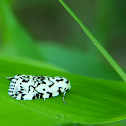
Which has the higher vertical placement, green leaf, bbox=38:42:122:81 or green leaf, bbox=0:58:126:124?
green leaf, bbox=38:42:122:81

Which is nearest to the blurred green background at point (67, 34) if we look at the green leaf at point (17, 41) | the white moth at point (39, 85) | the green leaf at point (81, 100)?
the green leaf at point (17, 41)

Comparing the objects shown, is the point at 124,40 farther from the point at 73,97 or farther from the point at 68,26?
the point at 73,97

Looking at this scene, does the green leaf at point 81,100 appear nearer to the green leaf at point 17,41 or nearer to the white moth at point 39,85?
the white moth at point 39,85

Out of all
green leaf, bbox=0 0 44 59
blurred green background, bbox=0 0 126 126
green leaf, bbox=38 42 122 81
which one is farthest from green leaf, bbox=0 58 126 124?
green leaf, bbox=0 0 44 59

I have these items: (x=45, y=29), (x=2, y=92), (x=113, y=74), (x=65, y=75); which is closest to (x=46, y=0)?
(x=45, y=29)

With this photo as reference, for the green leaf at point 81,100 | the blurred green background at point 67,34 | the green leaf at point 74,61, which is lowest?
the green leaf at point 81,100

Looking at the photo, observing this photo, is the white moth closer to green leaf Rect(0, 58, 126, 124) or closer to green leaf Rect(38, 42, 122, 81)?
green leaf Rect(0, 58, 126, 124)
